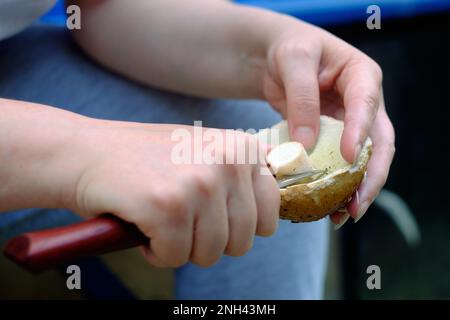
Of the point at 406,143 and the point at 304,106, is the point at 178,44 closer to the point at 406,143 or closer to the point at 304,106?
the point at 304,106

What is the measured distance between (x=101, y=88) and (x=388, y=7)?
1.75 feet

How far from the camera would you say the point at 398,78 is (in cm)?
108

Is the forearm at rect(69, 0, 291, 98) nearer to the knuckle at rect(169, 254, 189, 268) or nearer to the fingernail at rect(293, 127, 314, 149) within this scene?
the fingernail at rect(293, 127, 314, 149)

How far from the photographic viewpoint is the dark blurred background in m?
0.99

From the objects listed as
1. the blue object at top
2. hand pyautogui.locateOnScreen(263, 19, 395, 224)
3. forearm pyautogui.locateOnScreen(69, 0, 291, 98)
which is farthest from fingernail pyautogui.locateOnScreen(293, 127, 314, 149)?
the blue object at top

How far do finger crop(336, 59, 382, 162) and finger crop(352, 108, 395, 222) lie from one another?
4 cm

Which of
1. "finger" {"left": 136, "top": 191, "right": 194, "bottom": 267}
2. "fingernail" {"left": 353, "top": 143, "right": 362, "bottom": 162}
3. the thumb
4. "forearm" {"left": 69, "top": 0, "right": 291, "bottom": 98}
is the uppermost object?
"forearm" {"left": 69, "top": 0, "right": 291, "bottom": 98}

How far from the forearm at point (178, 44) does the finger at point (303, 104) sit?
0.28 feet

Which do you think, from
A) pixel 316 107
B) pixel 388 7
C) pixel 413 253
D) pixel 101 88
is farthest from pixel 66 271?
pixel 413 253

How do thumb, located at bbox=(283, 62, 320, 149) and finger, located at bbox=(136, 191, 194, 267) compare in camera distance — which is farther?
thumb, located at bbox=(283, 62, 320, 149)

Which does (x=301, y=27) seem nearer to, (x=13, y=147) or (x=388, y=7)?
(x=13, y=147)

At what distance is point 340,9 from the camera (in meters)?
0.96
